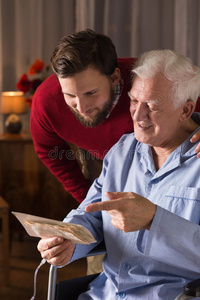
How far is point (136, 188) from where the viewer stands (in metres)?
1.54

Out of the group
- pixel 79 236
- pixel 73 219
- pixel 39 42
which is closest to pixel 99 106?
pixel 73 219

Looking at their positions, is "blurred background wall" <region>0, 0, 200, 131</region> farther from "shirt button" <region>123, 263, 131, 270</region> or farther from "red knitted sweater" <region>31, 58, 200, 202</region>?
"shirt button" <region>123, 263, 131, 270</region>

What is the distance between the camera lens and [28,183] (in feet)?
11.8

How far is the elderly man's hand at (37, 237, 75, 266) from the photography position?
1.43m

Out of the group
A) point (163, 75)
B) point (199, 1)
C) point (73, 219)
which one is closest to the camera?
point (163, 75)

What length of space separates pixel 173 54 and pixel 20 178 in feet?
7.65

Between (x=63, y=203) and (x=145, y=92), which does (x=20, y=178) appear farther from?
(x=145, y=92)

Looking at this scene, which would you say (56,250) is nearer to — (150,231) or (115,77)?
(150,231)

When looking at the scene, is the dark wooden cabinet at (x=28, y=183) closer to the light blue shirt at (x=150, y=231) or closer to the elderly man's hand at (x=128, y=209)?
the light blue shirt at (x=150, y=231)

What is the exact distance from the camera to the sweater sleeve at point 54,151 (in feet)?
6.51

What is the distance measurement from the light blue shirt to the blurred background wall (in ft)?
8.21

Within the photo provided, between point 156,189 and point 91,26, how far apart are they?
8.90ft

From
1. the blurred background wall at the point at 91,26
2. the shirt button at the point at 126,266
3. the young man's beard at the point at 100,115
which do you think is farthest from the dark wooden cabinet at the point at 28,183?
the shirt button at the point at 126,266

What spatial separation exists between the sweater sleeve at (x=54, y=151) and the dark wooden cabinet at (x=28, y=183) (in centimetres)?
125
